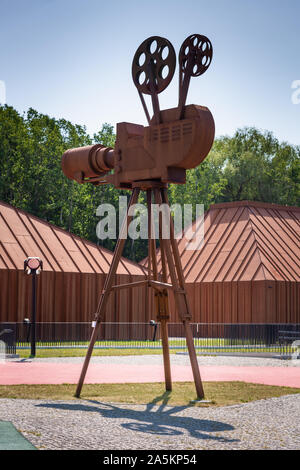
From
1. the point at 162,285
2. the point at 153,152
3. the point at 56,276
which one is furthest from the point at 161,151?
the point at 56,276

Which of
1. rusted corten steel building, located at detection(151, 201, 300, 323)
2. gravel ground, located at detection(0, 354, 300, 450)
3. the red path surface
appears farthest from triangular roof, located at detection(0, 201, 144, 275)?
gravel ground, located at detection(0, 354, 300, 450)

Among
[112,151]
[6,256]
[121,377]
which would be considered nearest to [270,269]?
[6,256]

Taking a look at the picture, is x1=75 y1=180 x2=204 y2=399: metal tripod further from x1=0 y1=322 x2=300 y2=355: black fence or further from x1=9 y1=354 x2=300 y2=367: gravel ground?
x1=0 y1=322 x2=300 y2=355: black fence

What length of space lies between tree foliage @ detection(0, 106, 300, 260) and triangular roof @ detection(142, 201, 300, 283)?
1848 cm

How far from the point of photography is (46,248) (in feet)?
126

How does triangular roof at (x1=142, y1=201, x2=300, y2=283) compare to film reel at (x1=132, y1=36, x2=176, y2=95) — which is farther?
triangular roof at (x1=142, y1=201, x2=300, y2=283)

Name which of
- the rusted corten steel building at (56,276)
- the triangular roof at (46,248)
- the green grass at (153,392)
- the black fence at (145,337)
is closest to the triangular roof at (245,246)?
the black fence at (145,337)

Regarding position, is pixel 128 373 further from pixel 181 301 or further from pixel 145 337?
pixel 145 337

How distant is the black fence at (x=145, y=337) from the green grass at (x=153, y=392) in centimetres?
1080

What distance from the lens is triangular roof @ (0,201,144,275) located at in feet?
121

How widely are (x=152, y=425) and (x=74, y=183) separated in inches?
2193
